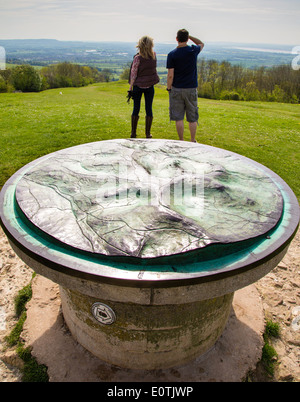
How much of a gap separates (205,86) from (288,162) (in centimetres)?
3934

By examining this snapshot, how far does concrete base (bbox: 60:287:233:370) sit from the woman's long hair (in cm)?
425

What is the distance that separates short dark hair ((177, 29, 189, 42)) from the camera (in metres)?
5.09

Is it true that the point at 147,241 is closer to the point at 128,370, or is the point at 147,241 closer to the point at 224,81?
the point at 128,370

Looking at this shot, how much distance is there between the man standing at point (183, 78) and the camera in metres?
5.20

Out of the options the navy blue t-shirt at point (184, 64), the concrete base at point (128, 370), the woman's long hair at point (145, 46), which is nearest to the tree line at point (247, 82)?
the navy blue t-shirt at point (184, 64)

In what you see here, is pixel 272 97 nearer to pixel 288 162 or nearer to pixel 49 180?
pixel 288 162

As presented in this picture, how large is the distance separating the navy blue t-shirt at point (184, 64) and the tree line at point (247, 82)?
119 feet

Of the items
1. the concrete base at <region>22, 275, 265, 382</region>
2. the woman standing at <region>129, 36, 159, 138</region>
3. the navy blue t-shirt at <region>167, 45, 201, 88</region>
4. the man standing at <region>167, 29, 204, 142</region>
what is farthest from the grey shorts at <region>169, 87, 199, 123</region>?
the concrete base at <region>22, 275, 265, 382</region>

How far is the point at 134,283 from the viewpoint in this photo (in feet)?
6.29

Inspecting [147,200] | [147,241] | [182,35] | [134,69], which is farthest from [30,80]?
[147,241]

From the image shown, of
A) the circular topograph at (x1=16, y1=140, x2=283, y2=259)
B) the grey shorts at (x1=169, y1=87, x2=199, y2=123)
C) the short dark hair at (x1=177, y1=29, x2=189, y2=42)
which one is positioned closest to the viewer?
the circular topograph at (x1=16, y1=140, x2=283, y2=259)

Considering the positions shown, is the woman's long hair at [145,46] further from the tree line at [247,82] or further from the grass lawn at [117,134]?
the tree line at [247,82]

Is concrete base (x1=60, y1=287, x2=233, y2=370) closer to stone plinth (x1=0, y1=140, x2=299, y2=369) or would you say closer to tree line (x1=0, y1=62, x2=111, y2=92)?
stone plinth (x1=0, y1=140, x2=299, y2=369)
